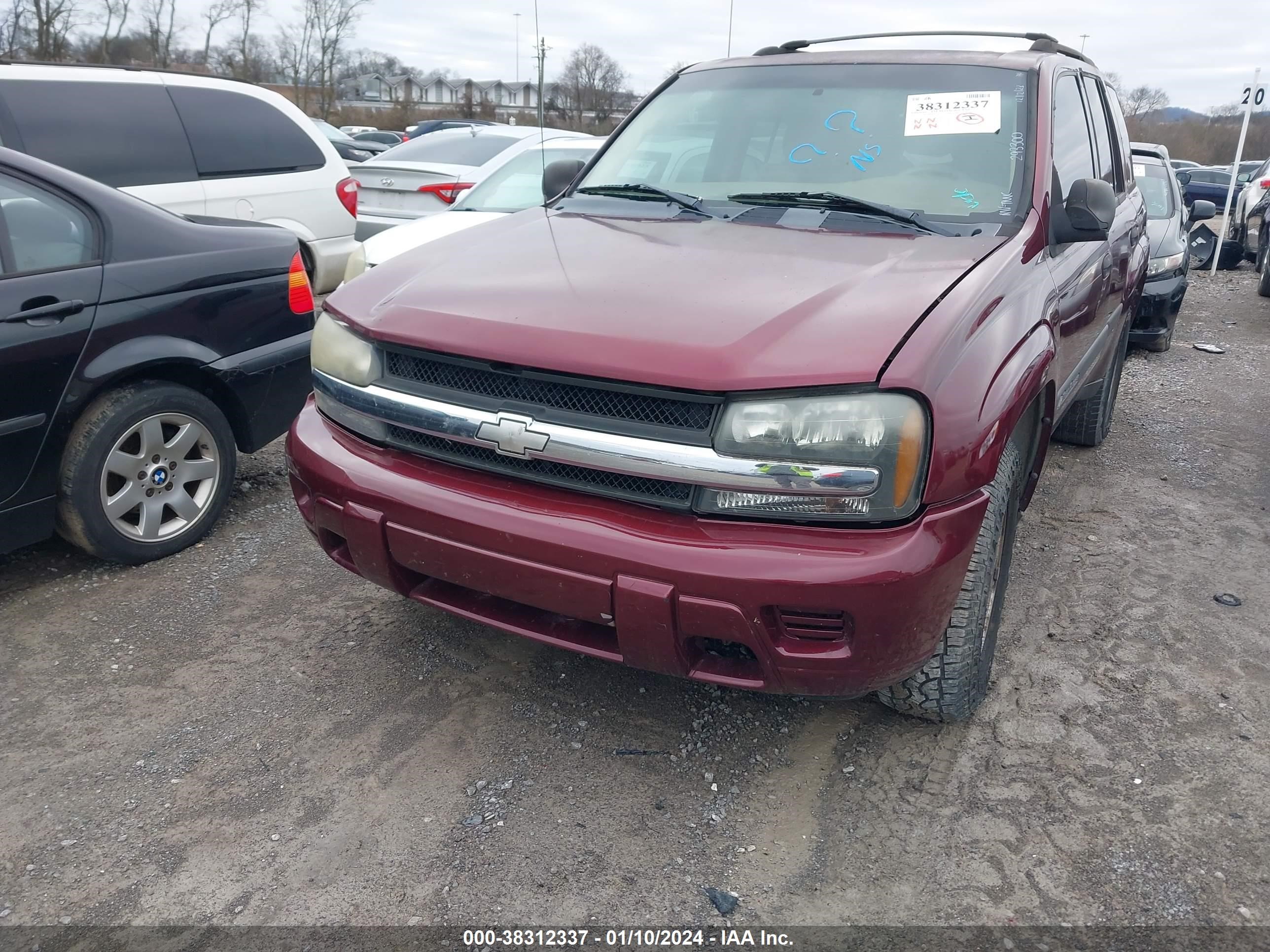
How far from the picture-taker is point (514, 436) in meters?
2.23

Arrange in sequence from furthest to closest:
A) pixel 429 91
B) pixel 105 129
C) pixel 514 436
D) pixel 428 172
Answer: pixel 429 91 → pixel 428 172 → pixel 105 129 → pixel 514 436

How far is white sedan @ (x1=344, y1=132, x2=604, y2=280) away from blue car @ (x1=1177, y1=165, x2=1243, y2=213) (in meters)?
16.4

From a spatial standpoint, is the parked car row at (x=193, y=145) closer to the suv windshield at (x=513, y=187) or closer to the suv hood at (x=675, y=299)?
the suv windshield at (x=513, y=187)

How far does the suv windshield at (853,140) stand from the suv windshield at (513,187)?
9.63ft

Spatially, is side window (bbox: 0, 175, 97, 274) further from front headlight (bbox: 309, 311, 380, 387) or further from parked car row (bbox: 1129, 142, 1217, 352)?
parked car row (bbox: 1129, 142, 1217, 352)

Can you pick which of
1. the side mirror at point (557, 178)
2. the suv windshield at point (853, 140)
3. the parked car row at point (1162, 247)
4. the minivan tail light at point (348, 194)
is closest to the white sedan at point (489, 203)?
the minivan tail light at point (348, 194)

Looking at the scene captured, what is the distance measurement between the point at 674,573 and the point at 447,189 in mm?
6074

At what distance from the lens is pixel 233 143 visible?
19.7ft

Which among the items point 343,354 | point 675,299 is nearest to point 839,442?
point 675,299

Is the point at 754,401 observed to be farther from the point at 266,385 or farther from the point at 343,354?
the point at 266,385

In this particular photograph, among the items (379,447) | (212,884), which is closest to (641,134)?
(379,447)

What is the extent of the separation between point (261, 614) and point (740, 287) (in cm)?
208

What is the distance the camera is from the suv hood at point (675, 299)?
6.79ft

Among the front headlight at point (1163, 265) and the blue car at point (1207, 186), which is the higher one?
the blue car at point (1207, 186)
